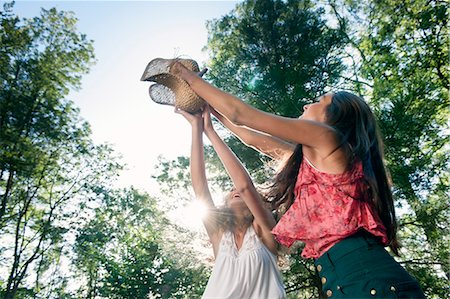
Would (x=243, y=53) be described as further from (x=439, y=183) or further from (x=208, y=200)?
(x=208, y=200)

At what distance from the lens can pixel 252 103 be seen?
9.55 meters

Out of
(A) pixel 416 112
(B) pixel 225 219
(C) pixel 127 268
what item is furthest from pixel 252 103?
(C) pixel 127 268

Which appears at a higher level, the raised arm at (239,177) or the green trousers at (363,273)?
the raised arm at (239,177)

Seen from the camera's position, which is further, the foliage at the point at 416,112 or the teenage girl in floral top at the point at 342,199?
the foliage at the point at 416,112

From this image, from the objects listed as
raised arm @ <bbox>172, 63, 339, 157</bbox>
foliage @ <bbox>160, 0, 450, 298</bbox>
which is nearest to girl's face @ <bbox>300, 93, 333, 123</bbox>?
raised arm @ <bbox>172, 63, 339, 157</bbox>

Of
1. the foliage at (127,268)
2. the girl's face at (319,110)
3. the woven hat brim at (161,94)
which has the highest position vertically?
the foliage at (127,268)

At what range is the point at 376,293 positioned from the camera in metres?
1.07

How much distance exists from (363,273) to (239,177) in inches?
44.3

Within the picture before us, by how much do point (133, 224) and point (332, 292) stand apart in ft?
74.3

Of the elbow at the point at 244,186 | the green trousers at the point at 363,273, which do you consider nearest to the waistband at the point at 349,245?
the green trousers at the point at 363,273

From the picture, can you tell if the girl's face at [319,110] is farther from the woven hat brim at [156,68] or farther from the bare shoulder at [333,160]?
the woven hat brim at [156,68]

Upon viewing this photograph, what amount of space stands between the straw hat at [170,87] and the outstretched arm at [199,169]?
8 cm

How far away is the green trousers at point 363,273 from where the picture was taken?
42.3 inches

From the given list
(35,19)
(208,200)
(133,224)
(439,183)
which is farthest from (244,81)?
(133,224)
